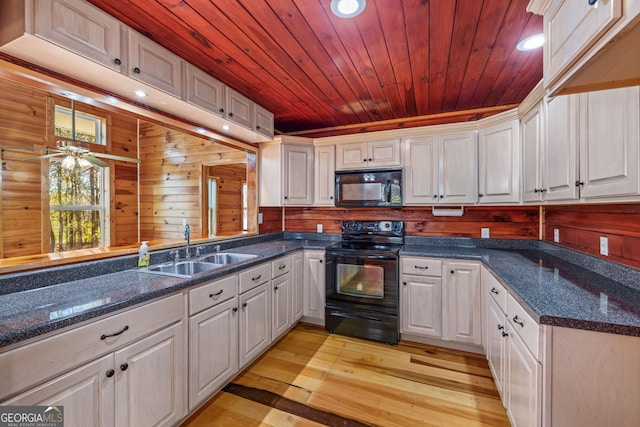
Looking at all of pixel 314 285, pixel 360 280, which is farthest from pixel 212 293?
pixel 360 280

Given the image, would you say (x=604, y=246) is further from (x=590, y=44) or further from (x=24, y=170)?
(x=24, y=170)

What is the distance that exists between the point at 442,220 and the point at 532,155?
3.67 feet

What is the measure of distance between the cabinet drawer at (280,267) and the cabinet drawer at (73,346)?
1100 millimetres

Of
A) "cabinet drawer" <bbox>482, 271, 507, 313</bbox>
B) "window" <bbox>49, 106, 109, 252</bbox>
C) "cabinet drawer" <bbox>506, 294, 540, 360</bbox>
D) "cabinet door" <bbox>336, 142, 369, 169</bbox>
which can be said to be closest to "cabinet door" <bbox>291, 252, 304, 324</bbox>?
"cabinet door" <bbox>336, 142, 369, 169</bbox>

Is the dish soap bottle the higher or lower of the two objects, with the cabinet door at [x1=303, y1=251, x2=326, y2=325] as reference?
higher

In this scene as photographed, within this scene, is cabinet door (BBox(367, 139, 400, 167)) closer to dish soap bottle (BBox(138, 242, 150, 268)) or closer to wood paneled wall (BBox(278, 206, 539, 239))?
wood paneled wall (BBox(278, 206, 539, 239))

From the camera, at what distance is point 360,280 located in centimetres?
278

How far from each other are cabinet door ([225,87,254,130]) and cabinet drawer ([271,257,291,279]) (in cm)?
136

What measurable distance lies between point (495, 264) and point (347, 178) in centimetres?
169

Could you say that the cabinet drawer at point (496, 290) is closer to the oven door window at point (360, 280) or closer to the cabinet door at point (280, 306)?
the oven door window at point (360, 280)

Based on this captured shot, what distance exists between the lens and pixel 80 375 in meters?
1.14

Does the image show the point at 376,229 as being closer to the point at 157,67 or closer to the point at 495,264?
the point at 495,264

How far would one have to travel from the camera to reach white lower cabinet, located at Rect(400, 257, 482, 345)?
2.45 meters

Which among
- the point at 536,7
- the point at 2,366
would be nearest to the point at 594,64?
the point at 536,7
